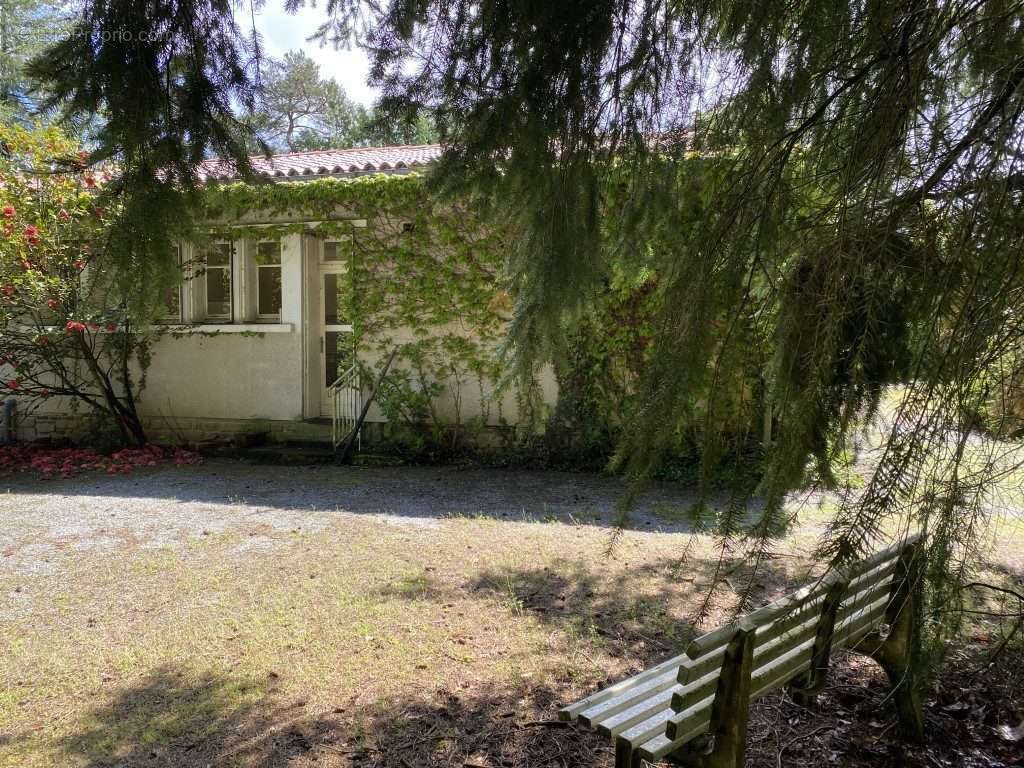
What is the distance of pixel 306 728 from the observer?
3.29 meters

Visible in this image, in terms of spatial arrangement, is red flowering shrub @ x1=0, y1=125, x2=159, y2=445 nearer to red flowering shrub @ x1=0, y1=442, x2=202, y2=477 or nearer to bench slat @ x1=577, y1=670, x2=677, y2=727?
red flowering shrub @ x1=0, y1=442, x2=202, y2=477

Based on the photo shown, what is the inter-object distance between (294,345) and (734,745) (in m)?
9.27

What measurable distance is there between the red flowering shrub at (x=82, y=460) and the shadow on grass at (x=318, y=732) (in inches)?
262

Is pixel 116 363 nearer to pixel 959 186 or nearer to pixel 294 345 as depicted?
pixel 294 345

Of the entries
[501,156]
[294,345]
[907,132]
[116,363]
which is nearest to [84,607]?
[501,156]

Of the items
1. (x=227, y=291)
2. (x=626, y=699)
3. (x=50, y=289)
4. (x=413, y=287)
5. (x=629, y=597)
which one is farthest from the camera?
(x=227, y=291)

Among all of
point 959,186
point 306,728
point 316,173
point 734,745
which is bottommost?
point 306,728

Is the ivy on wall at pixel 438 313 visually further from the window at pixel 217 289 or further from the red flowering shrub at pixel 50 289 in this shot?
the red flowering shrub at pixel 50 289

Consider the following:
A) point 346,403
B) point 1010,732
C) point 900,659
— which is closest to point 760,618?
point 900,659

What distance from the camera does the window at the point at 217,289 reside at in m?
11.3

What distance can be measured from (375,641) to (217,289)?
876 cm

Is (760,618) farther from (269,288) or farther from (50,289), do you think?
(269,288)

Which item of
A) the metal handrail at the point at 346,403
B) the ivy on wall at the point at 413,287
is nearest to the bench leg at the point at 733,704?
the ivy on wall at the point at 413,287

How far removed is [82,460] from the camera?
9.97 metres
